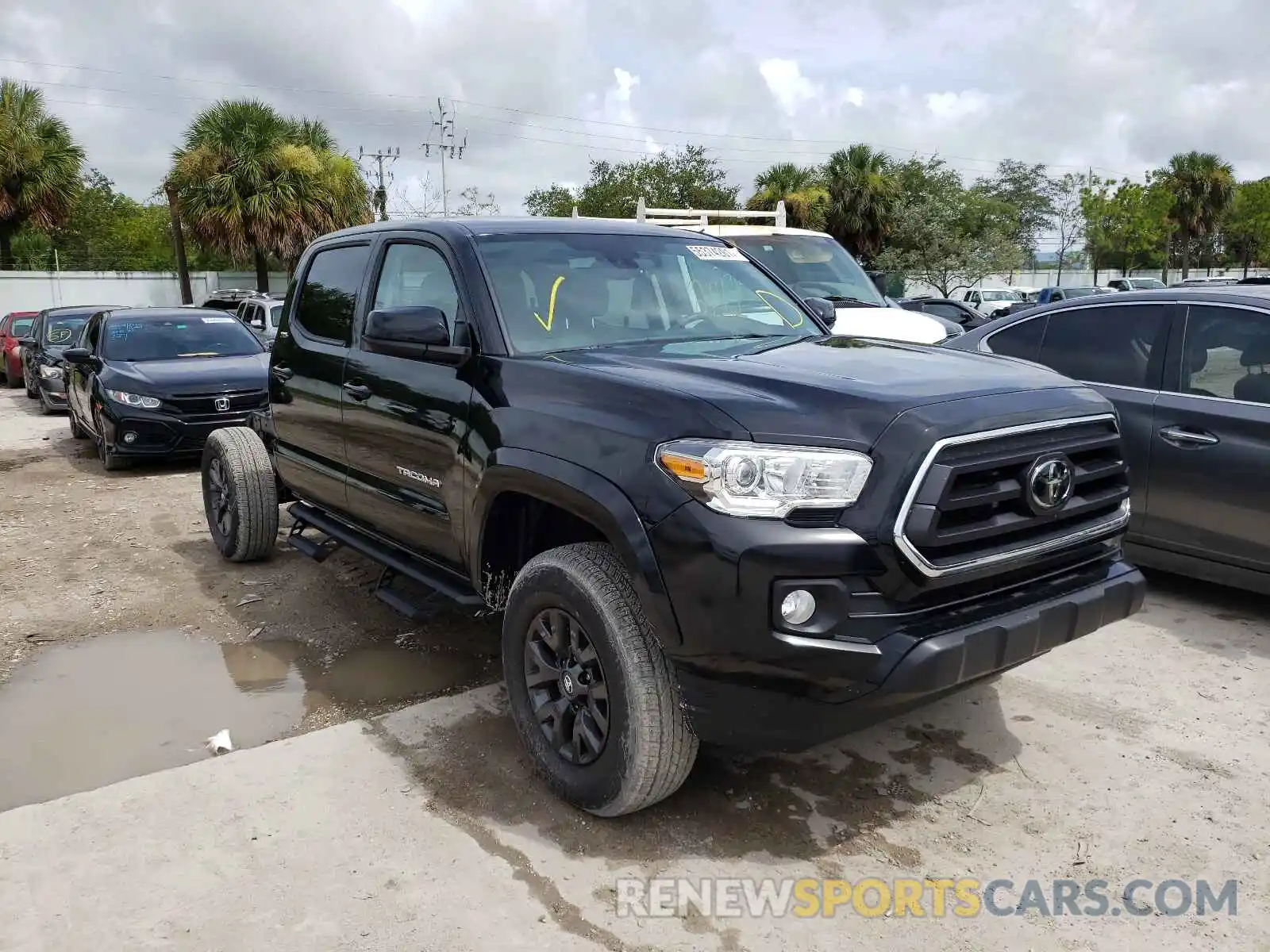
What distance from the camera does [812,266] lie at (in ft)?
31.7

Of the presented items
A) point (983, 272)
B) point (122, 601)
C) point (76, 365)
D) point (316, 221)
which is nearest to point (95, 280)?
point (316, 221)

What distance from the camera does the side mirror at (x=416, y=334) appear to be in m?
3.54

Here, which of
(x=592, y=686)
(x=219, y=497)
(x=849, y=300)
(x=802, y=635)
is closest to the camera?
(x=802, y=635)

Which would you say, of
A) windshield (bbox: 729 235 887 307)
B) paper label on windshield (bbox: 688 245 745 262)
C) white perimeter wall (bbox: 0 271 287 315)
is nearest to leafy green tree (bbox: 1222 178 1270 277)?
white perimeter wall (bbox: 0 271 287 315)

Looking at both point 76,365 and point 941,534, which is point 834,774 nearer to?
point 941,534

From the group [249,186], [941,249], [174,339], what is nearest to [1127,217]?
[941,249]

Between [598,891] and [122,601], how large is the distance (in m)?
3.98

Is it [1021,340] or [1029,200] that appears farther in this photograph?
[1029,200]

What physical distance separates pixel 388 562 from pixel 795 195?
3292 centimetres

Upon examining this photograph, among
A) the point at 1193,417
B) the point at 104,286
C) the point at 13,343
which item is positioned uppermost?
the point at 104,286

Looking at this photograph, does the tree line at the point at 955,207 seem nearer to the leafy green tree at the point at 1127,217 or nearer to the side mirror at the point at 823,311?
the leafy green tree at the point at 1127,217

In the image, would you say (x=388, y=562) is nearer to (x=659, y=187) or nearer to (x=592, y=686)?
(x=592, y=686)

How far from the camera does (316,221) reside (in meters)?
28.2

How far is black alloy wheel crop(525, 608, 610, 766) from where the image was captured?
3.13 meters
